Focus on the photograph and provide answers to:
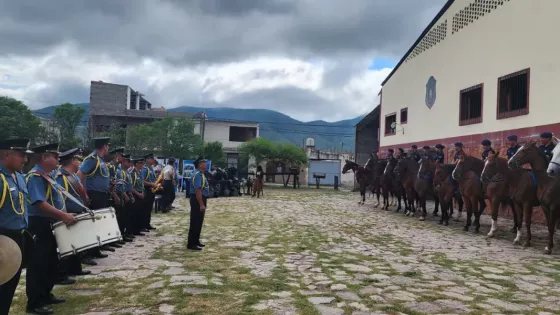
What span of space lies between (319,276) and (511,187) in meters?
5.87

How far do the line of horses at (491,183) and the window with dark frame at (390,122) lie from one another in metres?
8.06

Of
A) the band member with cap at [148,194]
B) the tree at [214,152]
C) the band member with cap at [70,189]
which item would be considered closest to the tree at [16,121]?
the tree at [214,152]

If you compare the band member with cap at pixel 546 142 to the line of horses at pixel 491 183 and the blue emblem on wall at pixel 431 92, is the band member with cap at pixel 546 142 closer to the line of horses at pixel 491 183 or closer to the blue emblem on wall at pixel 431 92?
the line of horses at pixel 491 183

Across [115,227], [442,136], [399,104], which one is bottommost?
[115,227]

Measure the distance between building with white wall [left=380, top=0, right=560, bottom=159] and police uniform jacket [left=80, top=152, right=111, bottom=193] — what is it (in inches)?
464

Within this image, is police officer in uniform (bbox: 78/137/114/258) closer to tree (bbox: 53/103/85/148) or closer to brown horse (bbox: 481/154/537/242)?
brown horse (bbox: 481/154/537/242)

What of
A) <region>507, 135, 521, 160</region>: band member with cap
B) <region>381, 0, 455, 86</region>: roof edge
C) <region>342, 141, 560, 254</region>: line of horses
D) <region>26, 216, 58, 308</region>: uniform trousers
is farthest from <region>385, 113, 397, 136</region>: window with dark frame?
<region>26, 216, 58, 308</region>: uniform trousers

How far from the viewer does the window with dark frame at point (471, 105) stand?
52.9 ft

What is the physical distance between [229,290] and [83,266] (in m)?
2.77

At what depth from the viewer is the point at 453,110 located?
1773 cm

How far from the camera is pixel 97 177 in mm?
7379

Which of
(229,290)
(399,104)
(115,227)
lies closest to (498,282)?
(229,290)

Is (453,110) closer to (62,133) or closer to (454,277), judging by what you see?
(454,277)

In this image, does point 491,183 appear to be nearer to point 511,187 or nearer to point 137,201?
point 511,187
